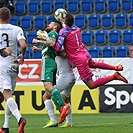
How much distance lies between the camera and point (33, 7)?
2298cm

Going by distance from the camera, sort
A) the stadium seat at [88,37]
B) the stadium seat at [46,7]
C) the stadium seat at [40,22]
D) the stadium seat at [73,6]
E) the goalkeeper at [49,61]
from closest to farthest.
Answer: the goalkeeper at [49,61] < the stadium seat at [88,37] < the stadium seat at [40,22] < the stadium seat at [73,6] < the stadium seat at [46,7]

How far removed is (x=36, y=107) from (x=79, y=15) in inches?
278

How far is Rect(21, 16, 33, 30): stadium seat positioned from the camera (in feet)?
73.7

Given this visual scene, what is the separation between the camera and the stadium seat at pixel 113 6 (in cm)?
2258

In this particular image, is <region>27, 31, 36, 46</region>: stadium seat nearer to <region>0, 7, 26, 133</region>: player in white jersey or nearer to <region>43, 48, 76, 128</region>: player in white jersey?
<region>43, 48, 76, 128</region>: player in white jersey

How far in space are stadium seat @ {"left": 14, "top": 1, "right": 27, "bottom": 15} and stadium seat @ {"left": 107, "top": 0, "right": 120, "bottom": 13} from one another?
10.9 ft

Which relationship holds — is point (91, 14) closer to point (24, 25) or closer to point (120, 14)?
point (120, 14)

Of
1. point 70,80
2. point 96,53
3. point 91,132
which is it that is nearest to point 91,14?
point 96,53

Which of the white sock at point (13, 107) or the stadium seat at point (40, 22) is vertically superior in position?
the stadium seat at point (40, 22)

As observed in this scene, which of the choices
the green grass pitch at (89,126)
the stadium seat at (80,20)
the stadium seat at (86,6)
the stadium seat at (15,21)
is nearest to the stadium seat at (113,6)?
the stadium seat at (86,6)

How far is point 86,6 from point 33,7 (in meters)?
2.10

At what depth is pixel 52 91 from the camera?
10289 millimetres

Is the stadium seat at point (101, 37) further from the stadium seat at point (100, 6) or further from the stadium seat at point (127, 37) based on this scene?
the stadium seat at point (100, 6)

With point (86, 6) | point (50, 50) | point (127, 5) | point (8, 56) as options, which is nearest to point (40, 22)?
point (86, 6)
